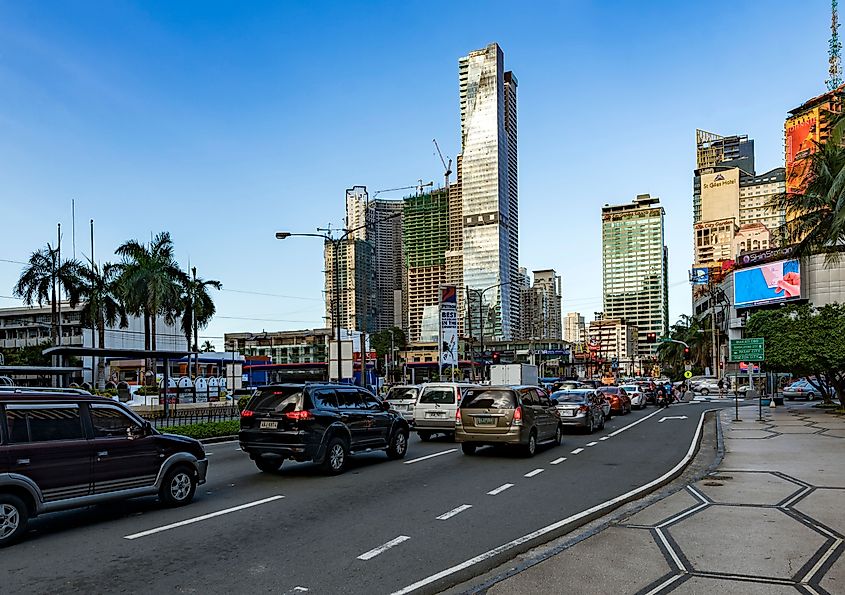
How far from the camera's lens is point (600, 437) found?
71.0 ft

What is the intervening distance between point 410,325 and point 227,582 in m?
160

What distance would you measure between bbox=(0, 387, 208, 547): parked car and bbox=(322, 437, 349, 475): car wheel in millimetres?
3222

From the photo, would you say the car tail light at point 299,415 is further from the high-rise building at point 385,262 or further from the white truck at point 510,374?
the high-rise building at point 385,262

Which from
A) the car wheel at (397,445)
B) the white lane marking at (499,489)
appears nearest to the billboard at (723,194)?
the car wheel at (397,445)

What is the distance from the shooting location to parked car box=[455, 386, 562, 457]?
15930mm

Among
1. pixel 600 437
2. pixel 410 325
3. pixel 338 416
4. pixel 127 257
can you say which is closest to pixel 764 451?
pixel 600 437

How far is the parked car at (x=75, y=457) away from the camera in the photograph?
805 cm

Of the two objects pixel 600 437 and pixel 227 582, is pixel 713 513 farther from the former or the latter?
pixel 600 437

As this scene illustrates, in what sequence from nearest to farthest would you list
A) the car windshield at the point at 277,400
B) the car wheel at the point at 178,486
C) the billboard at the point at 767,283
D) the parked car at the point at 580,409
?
the car wheel at the point at 178,486, the car windshield at the point at 277,400, the parked car at the point at 580,409, the billboard at the point at 767,283

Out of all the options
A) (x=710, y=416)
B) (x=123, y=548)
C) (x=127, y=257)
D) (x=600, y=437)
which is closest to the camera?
(x=123, y=548)

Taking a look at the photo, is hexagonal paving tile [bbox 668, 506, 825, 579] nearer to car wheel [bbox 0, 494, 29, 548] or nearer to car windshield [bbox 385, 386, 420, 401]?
car wheel [bbox 0, 494, 29, 548]

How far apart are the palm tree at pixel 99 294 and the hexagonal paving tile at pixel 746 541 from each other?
45723 mm

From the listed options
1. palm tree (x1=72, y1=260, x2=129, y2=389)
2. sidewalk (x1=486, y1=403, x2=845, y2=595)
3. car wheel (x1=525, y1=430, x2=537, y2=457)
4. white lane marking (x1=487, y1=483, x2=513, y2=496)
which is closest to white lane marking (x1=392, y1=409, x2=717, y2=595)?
sidewalk (x1=486, y1=403, x2=845, y2=595)

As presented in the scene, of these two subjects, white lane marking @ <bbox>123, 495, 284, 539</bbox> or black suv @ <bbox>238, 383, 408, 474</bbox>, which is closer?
white lane marking @ <bbox>123, 495, 284, 539</bbox>
